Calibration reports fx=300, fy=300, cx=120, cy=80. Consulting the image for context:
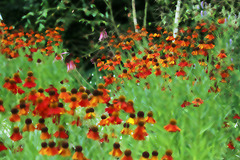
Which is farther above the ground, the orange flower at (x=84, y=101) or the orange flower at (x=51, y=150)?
the orange flower at (x=84, y=101)

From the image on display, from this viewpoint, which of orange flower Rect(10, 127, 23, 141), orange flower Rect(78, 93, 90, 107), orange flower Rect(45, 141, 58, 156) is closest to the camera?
orange flower Rect(45, 141, 58, 156)

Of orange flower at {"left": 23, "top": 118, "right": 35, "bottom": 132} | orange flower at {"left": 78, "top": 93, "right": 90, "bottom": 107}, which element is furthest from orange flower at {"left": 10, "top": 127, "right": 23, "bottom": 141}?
orange flower at {"left": 78, "top": 93, "right": 90, "bottom": 107}

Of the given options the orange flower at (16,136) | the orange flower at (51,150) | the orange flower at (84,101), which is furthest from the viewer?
the orange flower at (84,101)

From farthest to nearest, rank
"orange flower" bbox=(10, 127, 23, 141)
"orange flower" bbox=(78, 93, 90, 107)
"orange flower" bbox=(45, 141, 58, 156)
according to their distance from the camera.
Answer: "orange flower" bbox=(78, 93, 90, 107) → "orange flower" bbox=(10, 127, 23, 141) → "orange flower" bbox=(45, 141, 58, 156)

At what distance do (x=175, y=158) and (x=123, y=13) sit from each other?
162 inches

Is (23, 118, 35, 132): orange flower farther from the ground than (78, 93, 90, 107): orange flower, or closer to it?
closer to it

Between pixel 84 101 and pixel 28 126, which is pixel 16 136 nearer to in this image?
pixel 28 126

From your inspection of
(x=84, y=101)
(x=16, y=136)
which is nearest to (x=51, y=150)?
(x=16, y=136)

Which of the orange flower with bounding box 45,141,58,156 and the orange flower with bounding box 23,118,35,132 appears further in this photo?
the orange flower with bounding box 23,118,35,132

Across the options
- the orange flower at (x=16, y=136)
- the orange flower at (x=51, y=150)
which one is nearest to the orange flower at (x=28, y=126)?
the orange flower at (x=16, y=136)

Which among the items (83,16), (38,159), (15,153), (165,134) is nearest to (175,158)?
(165,134)

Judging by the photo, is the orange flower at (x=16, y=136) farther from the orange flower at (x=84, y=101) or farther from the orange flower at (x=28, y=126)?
the orange flower at (x=84, y=101)

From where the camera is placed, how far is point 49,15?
5418mm

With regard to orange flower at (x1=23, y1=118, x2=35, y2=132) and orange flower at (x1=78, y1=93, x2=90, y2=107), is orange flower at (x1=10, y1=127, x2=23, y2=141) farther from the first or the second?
orange flower at (x1=78, y1=93, x2=90, y2=107)
